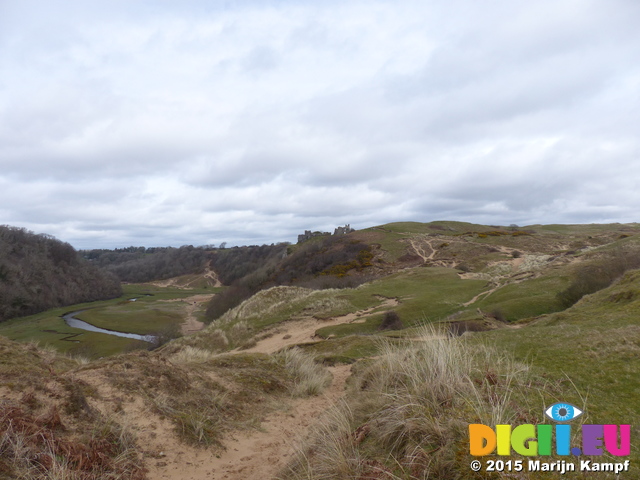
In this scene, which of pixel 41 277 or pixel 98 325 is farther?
pixel 41 277

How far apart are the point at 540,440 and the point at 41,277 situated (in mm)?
120263

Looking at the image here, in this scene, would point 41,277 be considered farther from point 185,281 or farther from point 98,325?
point 185,281

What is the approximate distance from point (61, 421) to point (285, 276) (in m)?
58.7

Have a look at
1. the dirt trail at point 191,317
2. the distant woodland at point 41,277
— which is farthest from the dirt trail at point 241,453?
the distant woodland at point 41,277

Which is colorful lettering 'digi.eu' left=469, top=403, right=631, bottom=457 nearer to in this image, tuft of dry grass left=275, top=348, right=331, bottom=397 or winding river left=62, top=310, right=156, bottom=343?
tuft of dry grass left=275, top=348, right=331, bottom=397

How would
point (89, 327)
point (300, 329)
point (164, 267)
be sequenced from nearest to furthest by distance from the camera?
point (300, 329)
point (89, 327)
point (164, 267)

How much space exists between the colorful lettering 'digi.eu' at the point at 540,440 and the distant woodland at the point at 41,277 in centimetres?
9329

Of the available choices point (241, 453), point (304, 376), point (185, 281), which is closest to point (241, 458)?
point (241, 453)

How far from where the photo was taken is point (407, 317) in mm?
23703

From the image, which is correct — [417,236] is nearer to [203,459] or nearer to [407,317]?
[407,317]

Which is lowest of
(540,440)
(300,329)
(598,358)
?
(300,329)

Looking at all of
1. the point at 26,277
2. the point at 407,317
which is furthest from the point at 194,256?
the point at 407,317

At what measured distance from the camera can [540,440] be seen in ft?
10.5

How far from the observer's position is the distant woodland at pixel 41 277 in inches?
2975
